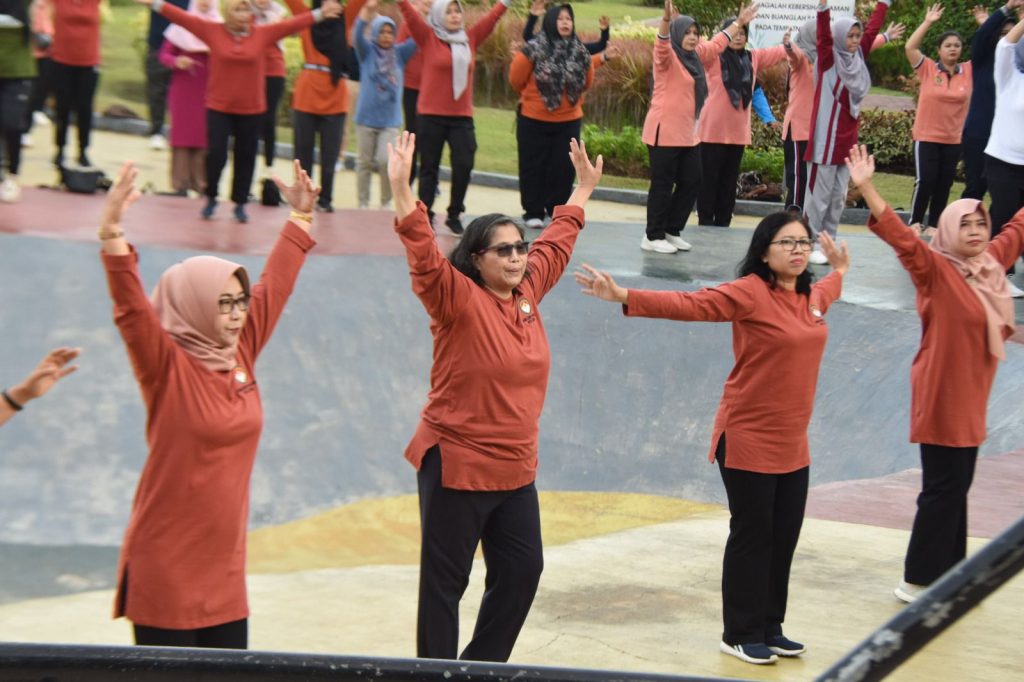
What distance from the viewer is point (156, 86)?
1390 centimetres

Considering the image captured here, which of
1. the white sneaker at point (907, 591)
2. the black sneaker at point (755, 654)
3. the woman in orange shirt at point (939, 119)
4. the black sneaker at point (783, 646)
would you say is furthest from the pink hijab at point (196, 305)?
the woman in orange shirt at point (939, 119)

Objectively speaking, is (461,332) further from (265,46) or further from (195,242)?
(265,46)

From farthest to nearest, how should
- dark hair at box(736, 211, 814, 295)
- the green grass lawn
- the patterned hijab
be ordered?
the green grass lawn
the patterned hijab
dark hair at box(736, 211, 814, 295)

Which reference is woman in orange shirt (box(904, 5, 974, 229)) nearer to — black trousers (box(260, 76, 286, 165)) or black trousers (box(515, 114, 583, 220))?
black trousers (box(515, 114, 583, 220))

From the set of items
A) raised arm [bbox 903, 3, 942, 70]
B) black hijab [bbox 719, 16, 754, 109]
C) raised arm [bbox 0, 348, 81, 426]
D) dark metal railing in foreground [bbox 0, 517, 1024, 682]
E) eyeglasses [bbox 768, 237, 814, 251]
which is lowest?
raised arm [bbox 0, 348, 81, 426]

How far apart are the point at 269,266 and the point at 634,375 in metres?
5.30

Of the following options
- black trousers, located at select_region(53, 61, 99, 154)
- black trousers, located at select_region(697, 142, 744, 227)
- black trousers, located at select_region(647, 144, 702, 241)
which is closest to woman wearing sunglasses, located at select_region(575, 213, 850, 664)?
black trousers, located at select_region(647, 144, 702, 241)

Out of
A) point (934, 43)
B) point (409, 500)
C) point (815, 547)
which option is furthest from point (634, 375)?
point (934, 43)

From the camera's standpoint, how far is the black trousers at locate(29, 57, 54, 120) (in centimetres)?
1119

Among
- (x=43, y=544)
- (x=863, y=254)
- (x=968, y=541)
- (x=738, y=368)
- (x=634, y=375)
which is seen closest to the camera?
(x=738, y=368)

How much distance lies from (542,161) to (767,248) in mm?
5791

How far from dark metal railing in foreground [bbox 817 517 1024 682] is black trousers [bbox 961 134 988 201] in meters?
10.6

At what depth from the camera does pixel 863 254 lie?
12523 millimetres

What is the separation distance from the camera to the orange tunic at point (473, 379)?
4.79 metres
